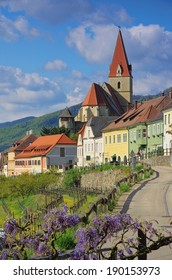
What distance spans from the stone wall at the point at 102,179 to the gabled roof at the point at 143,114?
556 inches

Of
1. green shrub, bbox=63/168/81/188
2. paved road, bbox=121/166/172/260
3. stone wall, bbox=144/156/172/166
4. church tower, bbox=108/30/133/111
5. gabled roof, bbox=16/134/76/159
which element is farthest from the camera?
church tower, bbox=108/30/133/111

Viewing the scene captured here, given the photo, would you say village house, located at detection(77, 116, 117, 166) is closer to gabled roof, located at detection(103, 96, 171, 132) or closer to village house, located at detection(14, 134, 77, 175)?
village house, located at detection(14, 134, 77, 175)

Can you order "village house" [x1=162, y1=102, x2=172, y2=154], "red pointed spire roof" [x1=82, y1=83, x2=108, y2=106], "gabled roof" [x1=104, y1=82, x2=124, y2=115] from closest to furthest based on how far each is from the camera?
1. "village house" [x1=162, y1=102, x2=172, y2=154]
2. "red pointed spire roof" [x1=82, y1=83, x2=108, y2=106]
3. "gabled roof" [x1=104, y1=82, x2=124, y2=115]

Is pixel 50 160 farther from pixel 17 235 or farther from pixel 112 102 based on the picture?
pixel 17 235

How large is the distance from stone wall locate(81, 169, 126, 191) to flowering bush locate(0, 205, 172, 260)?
1392 inches

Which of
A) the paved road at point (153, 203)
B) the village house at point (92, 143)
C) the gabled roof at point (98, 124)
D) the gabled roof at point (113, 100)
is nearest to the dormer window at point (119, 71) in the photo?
the gabled roof at point (113, 100)

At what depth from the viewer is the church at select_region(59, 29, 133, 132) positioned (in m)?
135

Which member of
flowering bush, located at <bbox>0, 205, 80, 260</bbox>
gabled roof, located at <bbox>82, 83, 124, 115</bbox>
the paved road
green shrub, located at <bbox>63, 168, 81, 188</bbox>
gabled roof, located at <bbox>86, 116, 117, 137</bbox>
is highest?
gabled roof, located at <bbox>82, 83, 124, 115</bbox>

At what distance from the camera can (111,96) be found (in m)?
146

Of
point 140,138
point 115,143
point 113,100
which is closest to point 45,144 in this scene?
point 115,143

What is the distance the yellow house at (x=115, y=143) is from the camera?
240 ft

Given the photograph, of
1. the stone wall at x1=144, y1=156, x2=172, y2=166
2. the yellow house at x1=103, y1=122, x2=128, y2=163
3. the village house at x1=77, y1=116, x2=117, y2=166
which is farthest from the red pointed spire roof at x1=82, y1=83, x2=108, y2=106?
the stone wall at x1=144, y1=156, x2=172, y2=166
